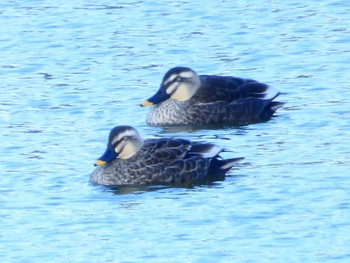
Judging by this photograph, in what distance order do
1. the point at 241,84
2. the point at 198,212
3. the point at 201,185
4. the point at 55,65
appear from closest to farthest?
the point at 198,212 → the point at 201,185 → the point at 241,84 → the point at 55,65

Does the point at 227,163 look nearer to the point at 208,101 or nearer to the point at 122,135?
the point at 122,135

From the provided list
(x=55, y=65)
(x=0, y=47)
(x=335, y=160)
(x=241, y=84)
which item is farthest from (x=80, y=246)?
(x=0, y=47)

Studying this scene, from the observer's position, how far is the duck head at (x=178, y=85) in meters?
21.4

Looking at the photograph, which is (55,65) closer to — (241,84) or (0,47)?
(0,47)

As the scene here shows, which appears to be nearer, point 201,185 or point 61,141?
point 201,185

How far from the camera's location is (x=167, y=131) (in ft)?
69.3

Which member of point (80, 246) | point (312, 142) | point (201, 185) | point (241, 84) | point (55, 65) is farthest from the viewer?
point (55, 65)

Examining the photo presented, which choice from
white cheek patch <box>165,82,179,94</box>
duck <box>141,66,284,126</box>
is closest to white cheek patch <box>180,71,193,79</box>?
duck <box>141,66,284,126</box>

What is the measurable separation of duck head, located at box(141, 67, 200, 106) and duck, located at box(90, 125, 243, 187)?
114 inches

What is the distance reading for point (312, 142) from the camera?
19.3 meters

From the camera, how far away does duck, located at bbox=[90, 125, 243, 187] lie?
59.8ft

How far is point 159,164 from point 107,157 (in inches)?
23.9

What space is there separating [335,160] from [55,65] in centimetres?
722

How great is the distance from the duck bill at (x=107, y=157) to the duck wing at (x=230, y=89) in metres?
3.27
